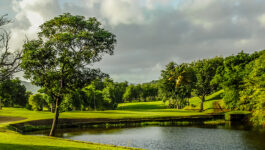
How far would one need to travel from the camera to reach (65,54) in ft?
104

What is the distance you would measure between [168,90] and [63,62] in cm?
6209

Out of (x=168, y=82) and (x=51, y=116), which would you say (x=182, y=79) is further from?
(x=51, y=116)

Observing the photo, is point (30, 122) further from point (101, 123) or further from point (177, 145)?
point (177, 145)

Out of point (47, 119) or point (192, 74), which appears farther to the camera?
point (192, 74)

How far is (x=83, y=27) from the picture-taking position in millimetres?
32906

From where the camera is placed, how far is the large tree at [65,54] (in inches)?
1232

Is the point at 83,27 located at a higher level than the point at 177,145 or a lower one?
higher

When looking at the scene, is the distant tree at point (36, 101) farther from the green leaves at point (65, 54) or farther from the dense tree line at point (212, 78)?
the green leaves at point (65, 54)

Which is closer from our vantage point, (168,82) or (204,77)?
(204,77)

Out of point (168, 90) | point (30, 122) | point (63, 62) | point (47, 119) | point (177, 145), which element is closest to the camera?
point (177, 145)

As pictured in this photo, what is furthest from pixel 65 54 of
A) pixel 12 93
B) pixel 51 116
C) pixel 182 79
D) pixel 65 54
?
pixel 12 93

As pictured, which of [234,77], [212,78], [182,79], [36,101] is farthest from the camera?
[36,101]

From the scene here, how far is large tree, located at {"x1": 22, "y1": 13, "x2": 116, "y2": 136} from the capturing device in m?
31.3

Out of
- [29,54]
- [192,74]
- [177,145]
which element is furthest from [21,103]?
[177,145]
